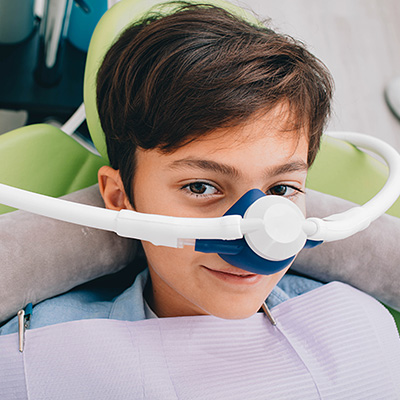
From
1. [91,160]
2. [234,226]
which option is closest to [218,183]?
[234,226]

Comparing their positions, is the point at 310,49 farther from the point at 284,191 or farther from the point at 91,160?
the point at 284,191

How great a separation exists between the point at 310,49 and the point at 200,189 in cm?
142

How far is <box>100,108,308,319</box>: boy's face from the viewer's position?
61 centimetres

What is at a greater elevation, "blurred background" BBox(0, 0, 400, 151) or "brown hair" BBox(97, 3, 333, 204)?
"brown hair" BBox(97, 3, 333, 204)

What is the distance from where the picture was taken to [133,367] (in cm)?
66

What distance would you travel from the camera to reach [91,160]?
3.11ft

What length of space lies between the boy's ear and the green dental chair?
120 millimetres

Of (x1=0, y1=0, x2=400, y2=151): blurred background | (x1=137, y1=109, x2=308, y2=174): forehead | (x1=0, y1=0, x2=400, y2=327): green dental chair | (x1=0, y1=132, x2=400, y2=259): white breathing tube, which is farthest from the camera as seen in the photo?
(x1=0, y1=0, x2=400, y2=151): blurred background

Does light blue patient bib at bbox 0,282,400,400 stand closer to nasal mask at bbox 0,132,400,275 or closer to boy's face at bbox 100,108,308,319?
boy's face at bbox 100,108,308,319

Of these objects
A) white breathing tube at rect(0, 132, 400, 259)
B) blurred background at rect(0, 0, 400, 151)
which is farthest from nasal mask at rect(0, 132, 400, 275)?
blurred background at rect(0, 0, 400, 151)

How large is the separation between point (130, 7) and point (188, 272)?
522 mm

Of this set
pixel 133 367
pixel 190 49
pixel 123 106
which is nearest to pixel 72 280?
pixel 133 367

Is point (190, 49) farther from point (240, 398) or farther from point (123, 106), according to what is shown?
point (240, 398)

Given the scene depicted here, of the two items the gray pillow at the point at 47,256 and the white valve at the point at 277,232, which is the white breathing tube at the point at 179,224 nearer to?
the white valve at the point at 277,232
